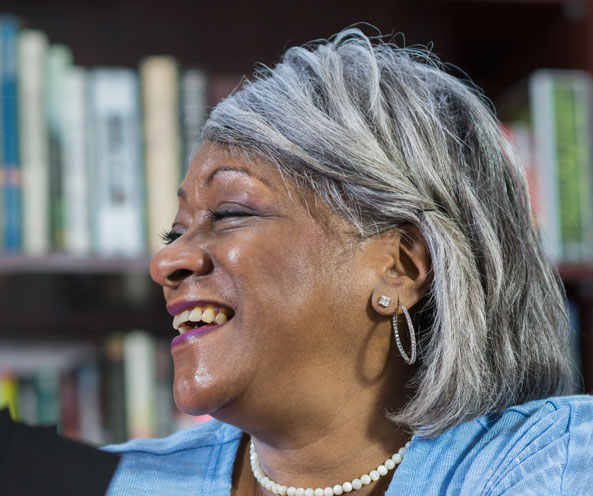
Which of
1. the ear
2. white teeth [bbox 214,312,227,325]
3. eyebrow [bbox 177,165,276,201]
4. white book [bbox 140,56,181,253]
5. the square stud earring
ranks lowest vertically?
white teeth [bbox 214,312,227,325]

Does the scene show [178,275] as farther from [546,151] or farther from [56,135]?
[546,151]

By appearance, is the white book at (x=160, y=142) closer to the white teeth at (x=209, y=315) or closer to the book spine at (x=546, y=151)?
the white teeth at (x=209, y=315)

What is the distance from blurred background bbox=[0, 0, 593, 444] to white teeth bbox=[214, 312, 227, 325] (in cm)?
55

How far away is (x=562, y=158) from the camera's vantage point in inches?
63.1

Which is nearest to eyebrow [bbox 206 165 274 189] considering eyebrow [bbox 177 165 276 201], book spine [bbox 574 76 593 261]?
eyebrow [bbox 177 165 276 201]

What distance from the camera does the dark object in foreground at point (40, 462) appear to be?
97 centimetres

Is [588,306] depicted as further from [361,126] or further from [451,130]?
[361,126]

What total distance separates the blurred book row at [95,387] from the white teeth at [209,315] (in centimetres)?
72

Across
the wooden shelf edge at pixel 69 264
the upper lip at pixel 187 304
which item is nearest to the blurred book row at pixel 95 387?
the wooden shelf edge at pixel 69 264

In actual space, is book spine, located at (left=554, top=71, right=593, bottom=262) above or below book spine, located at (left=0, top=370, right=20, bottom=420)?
above

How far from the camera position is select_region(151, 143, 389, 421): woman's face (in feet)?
3.07

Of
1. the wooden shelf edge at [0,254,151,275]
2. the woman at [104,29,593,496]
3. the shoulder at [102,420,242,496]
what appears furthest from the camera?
the wooden shelf edge at [0,254,151,275]

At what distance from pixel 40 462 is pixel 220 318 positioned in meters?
0.28

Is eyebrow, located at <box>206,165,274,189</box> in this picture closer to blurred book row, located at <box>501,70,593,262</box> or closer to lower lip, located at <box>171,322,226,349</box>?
lower lip, located at <box>171,322,226,349</box>
